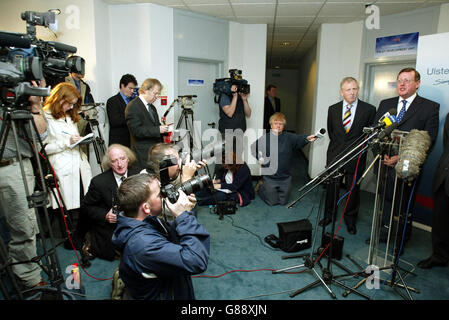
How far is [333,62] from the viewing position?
4984 millimetres

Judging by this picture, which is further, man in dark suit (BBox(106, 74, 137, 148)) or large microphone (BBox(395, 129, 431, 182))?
man in dark suit (BBox(106, 74, 137, 148))

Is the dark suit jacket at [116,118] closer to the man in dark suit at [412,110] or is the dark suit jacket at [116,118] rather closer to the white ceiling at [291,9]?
the white ceiling at [291,9]

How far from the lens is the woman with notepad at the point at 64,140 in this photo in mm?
2682

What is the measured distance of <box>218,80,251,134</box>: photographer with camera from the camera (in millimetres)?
4531

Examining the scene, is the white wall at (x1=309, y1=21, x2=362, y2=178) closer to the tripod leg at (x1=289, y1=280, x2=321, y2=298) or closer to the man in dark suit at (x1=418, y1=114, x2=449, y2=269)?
the man in dark suit at (x1=418, y1=114, x2=449, y2=269)

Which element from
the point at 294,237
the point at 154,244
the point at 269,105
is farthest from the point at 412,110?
the point at 269,105

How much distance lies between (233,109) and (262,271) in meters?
2.63

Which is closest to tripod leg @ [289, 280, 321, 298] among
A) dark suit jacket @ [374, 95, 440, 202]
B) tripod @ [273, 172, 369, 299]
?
tripod @ [273, 172, 369, 299]

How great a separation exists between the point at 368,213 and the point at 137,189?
334cm

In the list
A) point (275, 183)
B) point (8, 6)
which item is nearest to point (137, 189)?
point (275, 183)

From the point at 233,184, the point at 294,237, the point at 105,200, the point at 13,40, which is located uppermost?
the point at 13,40

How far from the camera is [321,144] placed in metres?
5.19

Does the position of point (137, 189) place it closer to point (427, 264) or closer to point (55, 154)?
point (55, 154)

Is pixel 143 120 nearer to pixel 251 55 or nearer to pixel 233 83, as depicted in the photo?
pixel 233 83
